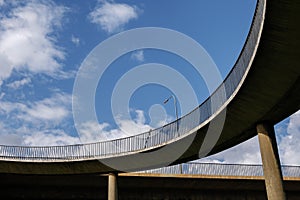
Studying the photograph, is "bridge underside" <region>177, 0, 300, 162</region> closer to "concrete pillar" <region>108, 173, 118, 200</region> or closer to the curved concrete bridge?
the curved concrete bridge

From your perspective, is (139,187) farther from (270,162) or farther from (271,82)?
(271,82)

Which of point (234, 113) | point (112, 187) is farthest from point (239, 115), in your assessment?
point (112, 187)

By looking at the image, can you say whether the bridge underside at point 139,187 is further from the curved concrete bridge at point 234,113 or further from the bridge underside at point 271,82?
the bridge underside at point 271,82

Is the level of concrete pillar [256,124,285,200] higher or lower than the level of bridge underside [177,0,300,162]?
lower

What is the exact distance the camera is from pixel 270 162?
2025cm

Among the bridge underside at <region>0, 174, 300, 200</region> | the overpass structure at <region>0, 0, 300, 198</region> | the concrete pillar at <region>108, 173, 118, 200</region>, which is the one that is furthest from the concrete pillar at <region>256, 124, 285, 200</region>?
the concrete pillar at <region>108, 173, 118, 200</region>

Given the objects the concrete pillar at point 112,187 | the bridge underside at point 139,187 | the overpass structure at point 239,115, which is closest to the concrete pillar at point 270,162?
the overpass structure at point 239,115

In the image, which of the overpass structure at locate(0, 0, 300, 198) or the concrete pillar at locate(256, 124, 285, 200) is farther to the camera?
the concrete pillar at locate(256, 124, 285, 200)

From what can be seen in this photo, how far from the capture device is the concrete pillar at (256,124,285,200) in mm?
A: 19550

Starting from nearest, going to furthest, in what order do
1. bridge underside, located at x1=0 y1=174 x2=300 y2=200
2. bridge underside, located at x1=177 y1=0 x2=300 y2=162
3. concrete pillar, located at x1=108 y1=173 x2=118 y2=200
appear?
bridge underside, located at x1=177 y1=0 x2=300 y2=162 → concrete pillar, located at x1=108 y1=173 x2=118 y2=200 → bridge underside, located at x1=0 y1=174 x2=300 y2=200

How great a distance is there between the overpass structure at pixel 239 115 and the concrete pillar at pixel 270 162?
5 centimetres

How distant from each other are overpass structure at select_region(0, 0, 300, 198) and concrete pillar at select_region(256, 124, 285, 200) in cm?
5

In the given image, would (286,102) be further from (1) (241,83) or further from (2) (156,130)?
(2) (156,130)

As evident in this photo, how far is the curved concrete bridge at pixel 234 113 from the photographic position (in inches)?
541
